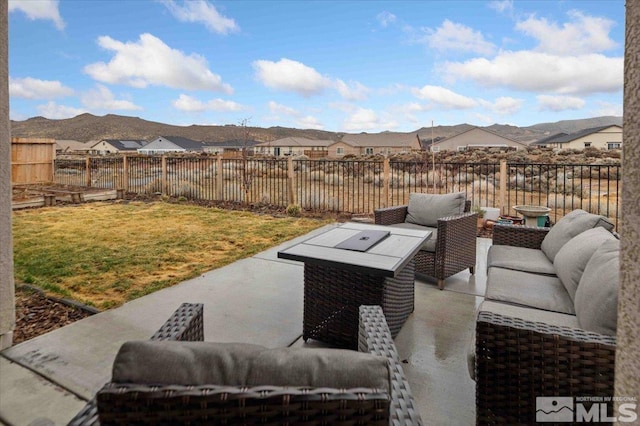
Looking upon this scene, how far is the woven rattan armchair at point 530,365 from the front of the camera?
54.3 inches

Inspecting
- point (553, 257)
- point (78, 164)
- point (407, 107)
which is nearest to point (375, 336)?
point (553, 257)

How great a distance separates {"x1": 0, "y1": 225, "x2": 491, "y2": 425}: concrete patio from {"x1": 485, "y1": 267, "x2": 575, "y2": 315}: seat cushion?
0.49 meters

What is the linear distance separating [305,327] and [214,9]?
1224 centimetres

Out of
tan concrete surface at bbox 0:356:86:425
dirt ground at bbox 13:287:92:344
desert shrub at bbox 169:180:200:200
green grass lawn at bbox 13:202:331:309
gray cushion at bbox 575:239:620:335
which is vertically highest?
desert shrub at bbox 169:180:200:200

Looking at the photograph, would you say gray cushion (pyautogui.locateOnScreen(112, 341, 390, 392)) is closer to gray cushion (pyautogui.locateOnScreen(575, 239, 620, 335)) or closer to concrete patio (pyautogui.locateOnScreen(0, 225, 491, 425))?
gray cushion (pyautogui.locateOnScreen(575, 239, 620, 335))

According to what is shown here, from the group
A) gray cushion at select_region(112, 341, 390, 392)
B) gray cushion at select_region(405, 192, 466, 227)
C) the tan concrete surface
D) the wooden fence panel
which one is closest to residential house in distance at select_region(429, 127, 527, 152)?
the wooden fence panel

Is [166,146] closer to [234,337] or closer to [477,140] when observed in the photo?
[477,140]

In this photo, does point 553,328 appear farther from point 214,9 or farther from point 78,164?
point 78,164

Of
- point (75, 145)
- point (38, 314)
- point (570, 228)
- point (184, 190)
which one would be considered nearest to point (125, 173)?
point (184, 190)

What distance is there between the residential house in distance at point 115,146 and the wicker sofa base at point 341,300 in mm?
55479

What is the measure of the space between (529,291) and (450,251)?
1270 mm

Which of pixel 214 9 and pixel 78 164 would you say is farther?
pixel 78 164

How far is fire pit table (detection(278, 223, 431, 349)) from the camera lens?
2525 millimetres

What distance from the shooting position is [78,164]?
13.7m
